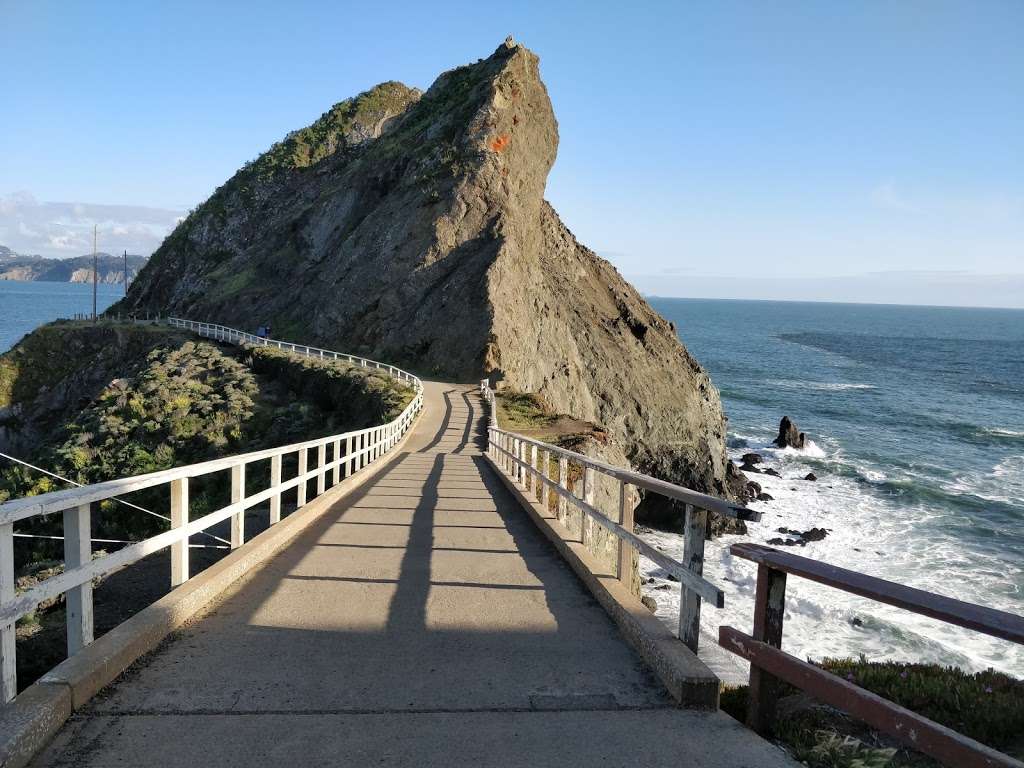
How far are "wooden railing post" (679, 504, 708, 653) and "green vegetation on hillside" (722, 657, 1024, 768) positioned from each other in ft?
1.75

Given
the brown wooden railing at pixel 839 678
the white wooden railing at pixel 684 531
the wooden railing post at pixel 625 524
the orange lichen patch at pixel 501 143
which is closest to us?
the brown wooden railing at pixel 839 678

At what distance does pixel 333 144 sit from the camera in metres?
81.9

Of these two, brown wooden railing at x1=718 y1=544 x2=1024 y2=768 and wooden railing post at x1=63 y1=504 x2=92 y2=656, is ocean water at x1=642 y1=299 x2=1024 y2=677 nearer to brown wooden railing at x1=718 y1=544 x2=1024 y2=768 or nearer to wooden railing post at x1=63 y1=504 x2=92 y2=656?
brown wooden railing at x1=718 y1=544 x2=1024 y2=768

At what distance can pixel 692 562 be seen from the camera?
4625mm

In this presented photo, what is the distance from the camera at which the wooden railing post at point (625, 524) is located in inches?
245

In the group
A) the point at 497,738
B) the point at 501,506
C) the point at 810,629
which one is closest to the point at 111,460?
the point at 501,506

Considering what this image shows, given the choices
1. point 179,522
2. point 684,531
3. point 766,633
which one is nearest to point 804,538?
point 684,531

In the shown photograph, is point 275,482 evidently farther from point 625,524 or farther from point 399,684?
point 399,684

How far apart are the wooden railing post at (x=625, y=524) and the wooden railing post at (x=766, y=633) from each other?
2140mm

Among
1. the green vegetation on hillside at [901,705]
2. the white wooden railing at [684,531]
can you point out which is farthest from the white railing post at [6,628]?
the green vegetation on hillside at [901,705]

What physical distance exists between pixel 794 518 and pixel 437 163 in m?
33.2

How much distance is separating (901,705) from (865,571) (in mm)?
22754

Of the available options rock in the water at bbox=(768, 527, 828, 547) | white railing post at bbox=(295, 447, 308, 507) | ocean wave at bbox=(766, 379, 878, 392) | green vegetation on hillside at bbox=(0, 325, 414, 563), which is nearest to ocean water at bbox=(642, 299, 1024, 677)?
ocean wave at bbox=(766, 379, 878, 392)

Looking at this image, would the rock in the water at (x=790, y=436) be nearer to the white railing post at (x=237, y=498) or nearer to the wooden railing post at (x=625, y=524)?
the wooden railing post at (x=625, y=524)
